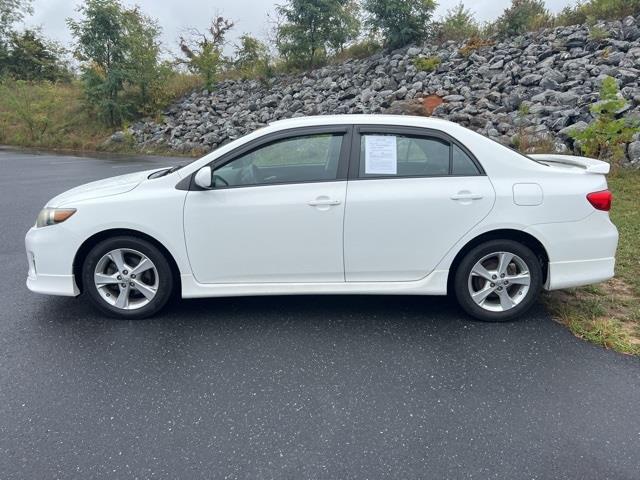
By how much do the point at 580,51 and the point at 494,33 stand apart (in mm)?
4405

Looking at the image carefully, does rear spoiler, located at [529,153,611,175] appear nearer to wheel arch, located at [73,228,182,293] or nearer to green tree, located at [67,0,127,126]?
wheel arch, located at [73,228,182,293]

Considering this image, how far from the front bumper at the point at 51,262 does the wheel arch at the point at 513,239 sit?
3.01 meters

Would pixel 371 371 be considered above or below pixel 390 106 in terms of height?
below

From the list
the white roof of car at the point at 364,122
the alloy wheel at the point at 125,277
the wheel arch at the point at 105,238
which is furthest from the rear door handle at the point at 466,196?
the alloy wheel at the point at 125,277

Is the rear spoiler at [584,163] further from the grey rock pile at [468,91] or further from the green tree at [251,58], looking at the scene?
the green tree at [251,58]

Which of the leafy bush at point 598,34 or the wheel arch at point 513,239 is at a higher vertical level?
the leafy bush at point 598,34

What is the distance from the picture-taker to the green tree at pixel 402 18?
1889 centimetres

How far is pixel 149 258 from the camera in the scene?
12.1ft

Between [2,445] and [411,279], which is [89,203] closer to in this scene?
[2,445]

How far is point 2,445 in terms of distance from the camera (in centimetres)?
238

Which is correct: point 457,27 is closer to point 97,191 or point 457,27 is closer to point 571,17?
point 571,17

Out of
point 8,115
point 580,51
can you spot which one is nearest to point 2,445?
point 580,51

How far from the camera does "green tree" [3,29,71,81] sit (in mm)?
32625

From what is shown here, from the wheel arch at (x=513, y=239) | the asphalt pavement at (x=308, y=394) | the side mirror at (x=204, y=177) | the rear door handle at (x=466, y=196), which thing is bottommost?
the asphalt pavement at (x=308, y=394)
